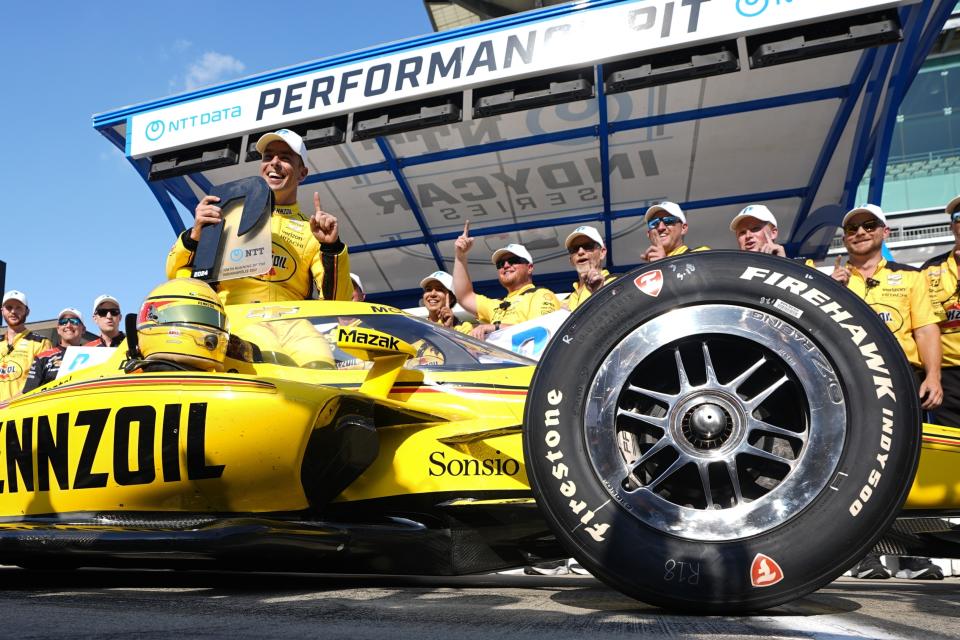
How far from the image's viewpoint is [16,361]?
708 cm

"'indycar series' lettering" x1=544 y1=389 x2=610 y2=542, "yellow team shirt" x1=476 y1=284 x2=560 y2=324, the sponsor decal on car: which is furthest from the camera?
"yellow team shirt" x1=476 y1=284 x2=560 y2=324

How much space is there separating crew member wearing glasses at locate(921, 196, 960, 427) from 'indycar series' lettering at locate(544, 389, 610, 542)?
3.16 m

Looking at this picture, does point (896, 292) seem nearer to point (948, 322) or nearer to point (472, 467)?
point (948, 322)

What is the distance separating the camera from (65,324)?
6.76 m

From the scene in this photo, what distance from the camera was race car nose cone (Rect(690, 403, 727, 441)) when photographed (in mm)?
1747

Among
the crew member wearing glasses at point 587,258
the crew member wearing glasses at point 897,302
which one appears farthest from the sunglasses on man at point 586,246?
the crew member wearing glasses at point 897,302

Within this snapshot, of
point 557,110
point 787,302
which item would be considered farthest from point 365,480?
point 557,110

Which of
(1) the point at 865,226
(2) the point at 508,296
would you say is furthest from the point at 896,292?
(2) the point at 508,296

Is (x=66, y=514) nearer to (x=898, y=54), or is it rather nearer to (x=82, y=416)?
(x=82, y=416)

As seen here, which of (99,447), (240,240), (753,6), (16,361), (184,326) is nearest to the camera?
(99,447)

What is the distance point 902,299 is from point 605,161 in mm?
4530

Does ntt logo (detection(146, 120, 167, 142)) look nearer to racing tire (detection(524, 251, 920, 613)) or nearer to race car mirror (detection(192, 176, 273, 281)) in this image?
race car mirror (detection(192, 176, 273, 281))

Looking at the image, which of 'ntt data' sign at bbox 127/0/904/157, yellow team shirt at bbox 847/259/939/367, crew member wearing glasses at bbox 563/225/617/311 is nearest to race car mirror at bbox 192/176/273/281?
crew member wearing glasses at bbox 563/225/617/311

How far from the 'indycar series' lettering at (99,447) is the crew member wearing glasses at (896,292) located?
3236 mm
